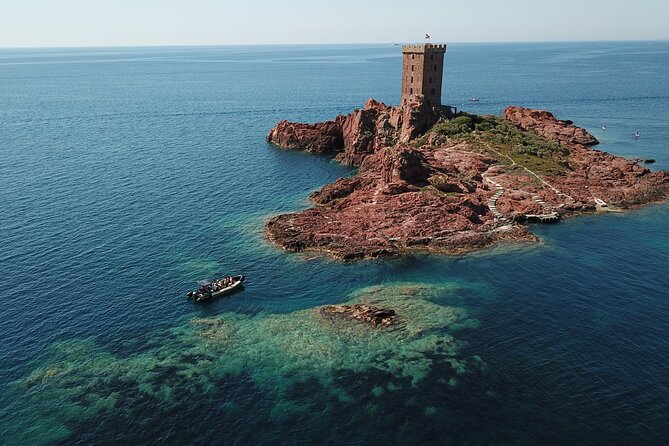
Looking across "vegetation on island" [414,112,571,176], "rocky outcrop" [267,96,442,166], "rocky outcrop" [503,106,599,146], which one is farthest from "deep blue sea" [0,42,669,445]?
"rocky outcrop" [503,106,599,146]

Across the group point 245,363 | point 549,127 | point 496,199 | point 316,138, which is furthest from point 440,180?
point 549,127

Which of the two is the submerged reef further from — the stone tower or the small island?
the stone tower

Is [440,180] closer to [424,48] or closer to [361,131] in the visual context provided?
[361,131]

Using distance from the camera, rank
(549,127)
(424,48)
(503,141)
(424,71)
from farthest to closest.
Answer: (549,127)
(424,71)
(424,48)
(503,141)

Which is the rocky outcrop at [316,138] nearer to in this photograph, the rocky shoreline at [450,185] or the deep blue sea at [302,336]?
the rocky shoreline at [450,185]

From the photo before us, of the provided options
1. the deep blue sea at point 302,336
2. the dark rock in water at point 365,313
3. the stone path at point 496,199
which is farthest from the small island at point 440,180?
the dark rock in water at point 365,313

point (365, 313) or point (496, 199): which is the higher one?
point (496, 199)
